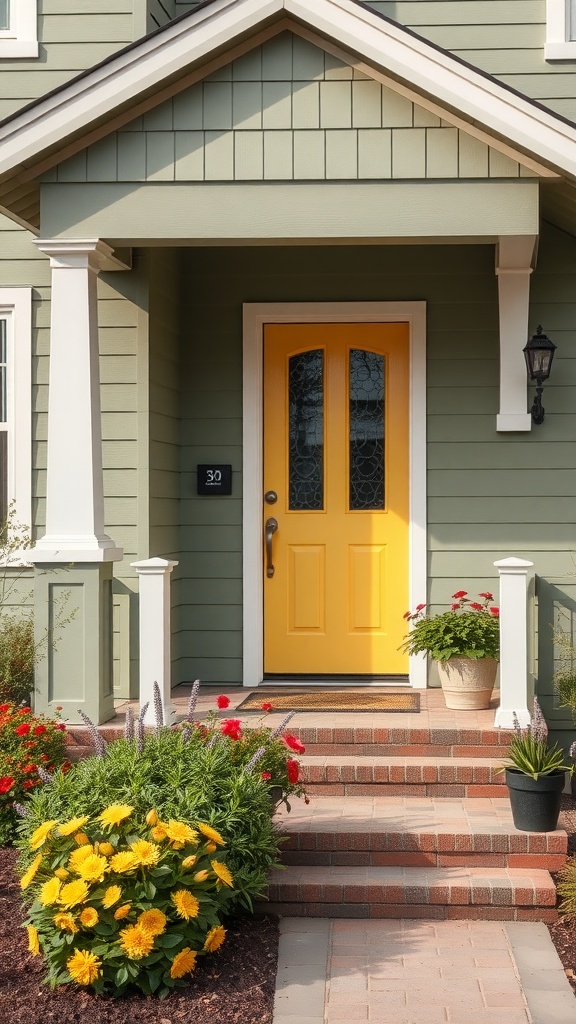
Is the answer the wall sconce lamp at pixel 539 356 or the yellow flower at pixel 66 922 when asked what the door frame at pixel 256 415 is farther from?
the yellow flower at pixel 66 922

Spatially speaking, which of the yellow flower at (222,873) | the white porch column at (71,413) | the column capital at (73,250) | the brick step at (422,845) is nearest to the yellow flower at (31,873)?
the yellow flower at (222,873)

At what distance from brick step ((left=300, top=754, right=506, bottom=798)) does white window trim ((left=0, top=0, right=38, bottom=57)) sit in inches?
175

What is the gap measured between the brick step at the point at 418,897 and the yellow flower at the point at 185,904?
32.5 inches

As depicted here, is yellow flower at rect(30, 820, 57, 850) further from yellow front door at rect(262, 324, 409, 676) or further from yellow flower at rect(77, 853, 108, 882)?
yellow front door at rect(262, 324, 409, 676)

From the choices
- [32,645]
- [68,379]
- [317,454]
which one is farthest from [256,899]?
[317,454]

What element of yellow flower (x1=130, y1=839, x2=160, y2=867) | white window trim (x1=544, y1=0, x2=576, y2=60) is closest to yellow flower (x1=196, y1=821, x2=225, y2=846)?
yellow flower (x1=130, y1=839, x2=160, y2=867)

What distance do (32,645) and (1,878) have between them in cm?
160

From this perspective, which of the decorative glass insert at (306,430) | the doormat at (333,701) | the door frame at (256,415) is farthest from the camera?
the decorative glass insert at (306,430)

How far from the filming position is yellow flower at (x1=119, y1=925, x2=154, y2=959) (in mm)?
3467

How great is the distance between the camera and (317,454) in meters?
6.75

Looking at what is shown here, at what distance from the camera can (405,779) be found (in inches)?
201

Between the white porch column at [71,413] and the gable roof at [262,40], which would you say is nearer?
the gable roof at [262,40]

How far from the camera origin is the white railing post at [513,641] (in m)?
5.26

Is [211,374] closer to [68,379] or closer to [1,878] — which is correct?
[68,379]
